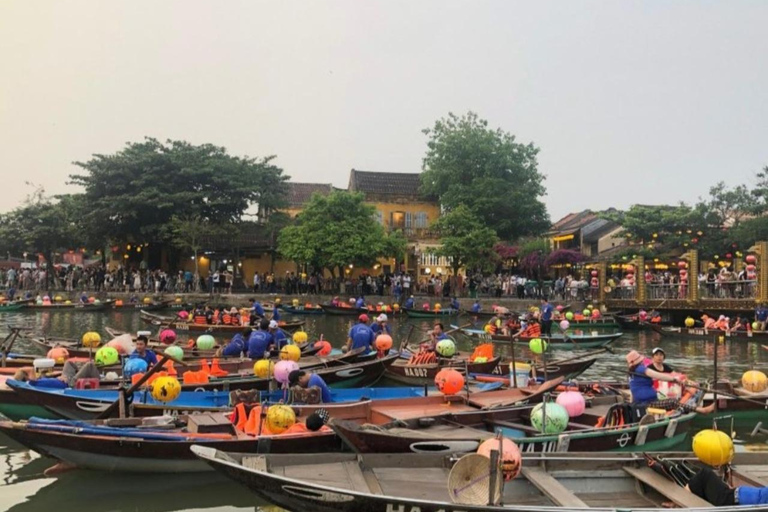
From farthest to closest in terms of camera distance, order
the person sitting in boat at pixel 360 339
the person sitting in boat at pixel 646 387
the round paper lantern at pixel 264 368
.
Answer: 1. the person sitting in boat at pixel 360 339
2. the round paper lantern at pixel 264 368
3. the person sitting in boat at pixel 646 387

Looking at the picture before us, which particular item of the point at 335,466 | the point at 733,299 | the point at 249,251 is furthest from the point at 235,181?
the point at 335,466

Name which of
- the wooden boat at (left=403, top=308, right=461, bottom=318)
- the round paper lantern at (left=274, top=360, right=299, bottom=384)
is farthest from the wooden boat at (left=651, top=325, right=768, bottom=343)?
the round paper lantern at (left=274, top=360, right=299, bottom=384)

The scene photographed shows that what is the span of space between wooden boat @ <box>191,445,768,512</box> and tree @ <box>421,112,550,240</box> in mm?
30653

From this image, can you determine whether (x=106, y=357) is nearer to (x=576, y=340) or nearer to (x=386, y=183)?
(x=576, y=340)

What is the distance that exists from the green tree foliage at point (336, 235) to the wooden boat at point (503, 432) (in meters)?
25.6

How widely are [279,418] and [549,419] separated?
3335 millimetres

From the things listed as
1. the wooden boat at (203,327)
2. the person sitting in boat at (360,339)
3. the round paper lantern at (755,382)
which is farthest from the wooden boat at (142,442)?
the wooden boat at (203,327)

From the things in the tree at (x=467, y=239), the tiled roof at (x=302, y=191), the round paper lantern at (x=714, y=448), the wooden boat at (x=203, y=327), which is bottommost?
the wooden boat at (x=203, y=327)

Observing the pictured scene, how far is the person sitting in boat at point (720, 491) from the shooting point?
572cm

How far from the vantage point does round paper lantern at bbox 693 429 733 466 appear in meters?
6.10

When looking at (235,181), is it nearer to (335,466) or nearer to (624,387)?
(624,387)

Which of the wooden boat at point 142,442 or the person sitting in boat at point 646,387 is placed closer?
the wooden boat at point 142,442

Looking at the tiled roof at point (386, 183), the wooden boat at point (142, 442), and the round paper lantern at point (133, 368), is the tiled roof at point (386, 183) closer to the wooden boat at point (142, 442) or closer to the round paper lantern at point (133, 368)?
the round paper lantern at point (133, 368)

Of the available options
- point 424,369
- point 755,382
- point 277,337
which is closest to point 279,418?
point 424,369
